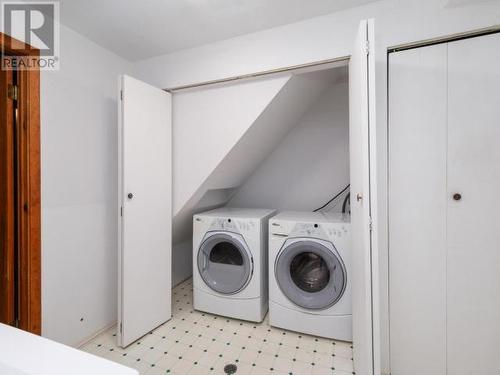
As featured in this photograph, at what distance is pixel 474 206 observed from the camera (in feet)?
4.19

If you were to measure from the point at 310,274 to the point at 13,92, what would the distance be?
2.38 metres

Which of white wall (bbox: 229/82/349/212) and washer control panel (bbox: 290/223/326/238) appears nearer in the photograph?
washer control panel (bbox: 290/223/326/238)

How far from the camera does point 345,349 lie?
173 centimetres

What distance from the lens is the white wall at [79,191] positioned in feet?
5.05

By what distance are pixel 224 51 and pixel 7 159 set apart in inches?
63.0

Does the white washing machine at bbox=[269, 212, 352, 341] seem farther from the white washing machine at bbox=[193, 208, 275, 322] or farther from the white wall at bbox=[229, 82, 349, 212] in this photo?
the white wall at bbox=[229, 82, 349, 212]

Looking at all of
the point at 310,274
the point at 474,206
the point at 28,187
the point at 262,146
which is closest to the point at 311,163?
the point at 262,146

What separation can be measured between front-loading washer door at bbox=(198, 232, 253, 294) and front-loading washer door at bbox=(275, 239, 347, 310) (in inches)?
13.2

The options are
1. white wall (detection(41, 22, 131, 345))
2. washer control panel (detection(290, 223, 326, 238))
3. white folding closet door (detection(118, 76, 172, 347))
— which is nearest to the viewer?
white wall (detection(41, 22, 131, 345))

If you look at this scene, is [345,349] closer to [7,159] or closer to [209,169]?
[209,169]

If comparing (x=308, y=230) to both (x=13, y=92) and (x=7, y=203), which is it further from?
(x=13, y=92)

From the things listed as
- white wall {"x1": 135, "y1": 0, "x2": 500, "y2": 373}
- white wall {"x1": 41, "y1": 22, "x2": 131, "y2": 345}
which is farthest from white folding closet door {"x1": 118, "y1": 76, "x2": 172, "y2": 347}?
white wall {"x1": 135, "y1": 0, "x2": 500, "y2": 373}

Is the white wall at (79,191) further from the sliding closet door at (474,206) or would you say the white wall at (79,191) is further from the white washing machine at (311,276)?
the sliding closet door at (474,206)

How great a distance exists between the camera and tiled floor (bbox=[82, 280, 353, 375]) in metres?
1.55
